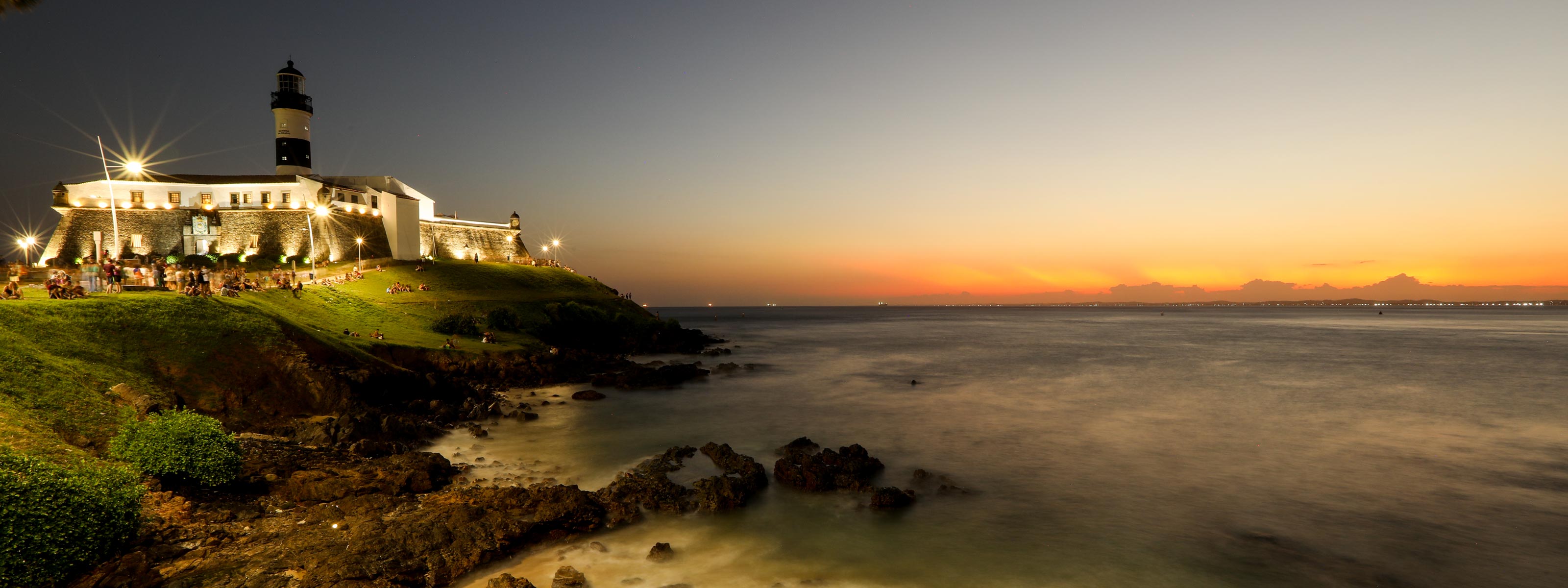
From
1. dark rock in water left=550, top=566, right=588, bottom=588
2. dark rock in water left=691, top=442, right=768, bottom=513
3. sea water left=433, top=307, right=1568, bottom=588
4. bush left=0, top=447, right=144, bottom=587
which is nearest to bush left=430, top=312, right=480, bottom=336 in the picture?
sea water left=433, top=307, right=1568, bottom=588

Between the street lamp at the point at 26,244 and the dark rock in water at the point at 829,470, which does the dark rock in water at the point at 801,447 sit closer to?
the dark rock in water at the point at 829,470

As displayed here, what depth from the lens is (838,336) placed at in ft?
307

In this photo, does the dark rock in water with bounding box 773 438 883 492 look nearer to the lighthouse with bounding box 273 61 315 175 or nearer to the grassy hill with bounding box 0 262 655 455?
the grassy hill with bounding box 0 262 655 455

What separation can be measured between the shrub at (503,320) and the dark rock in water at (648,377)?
44.4ft

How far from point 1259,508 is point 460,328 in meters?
42.5

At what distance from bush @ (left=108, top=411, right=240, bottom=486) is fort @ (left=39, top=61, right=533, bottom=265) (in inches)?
2259

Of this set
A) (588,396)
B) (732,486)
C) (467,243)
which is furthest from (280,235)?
(732,486)

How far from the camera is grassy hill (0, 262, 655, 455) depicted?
13320 millimetres

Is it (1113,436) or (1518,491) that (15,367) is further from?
(1518,491)

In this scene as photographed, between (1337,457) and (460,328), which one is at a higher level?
(460,328)

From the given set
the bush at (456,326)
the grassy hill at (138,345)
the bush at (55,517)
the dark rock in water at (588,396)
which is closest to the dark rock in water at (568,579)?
the bush at (55,517)

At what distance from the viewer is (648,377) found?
1400 inches

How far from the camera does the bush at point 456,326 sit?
40.8m

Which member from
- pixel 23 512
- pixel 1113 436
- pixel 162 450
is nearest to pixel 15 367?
pixel 162 450
